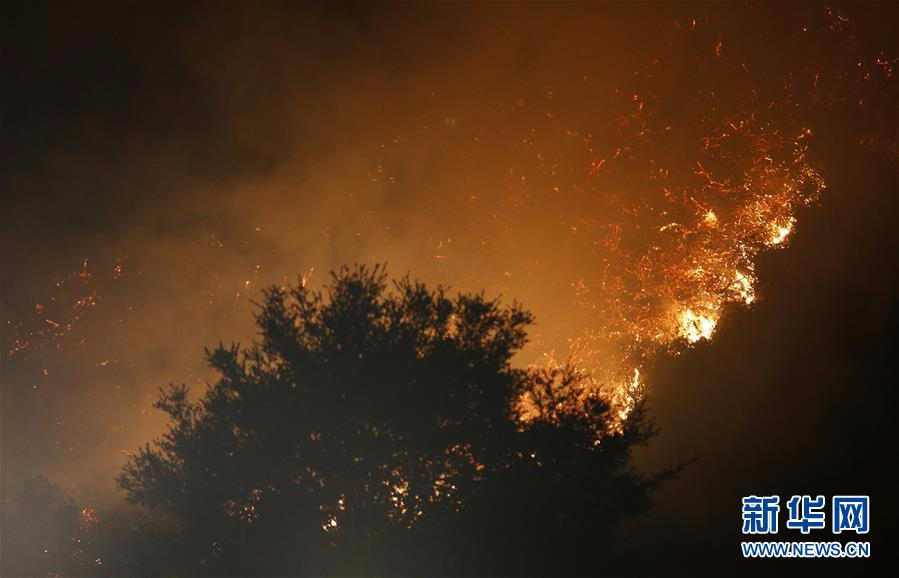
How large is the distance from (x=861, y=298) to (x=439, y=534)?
2858 cm

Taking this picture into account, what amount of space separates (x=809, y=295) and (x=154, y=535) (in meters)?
31.5

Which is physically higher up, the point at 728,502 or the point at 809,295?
the point at 809,295

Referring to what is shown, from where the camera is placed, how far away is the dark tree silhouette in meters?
12.9

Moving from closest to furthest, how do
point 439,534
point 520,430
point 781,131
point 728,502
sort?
point 439,534 → point 520,430 → point 781,131 → point 728,502

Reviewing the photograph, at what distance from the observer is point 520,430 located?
13.7 m

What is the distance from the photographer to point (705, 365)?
33938 mm

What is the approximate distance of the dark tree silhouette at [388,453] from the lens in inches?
508

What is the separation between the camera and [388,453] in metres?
13.2

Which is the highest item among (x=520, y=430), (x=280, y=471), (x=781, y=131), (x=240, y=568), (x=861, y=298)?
(x=781, y=131)

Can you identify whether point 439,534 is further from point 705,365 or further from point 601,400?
point 705,365

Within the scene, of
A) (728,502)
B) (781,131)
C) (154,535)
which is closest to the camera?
(154,535)

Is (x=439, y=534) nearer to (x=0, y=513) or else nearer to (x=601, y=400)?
(x=601, y=400)

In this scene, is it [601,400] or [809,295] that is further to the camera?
[809,295]

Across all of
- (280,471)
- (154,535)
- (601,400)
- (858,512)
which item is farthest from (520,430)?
(858,512)
